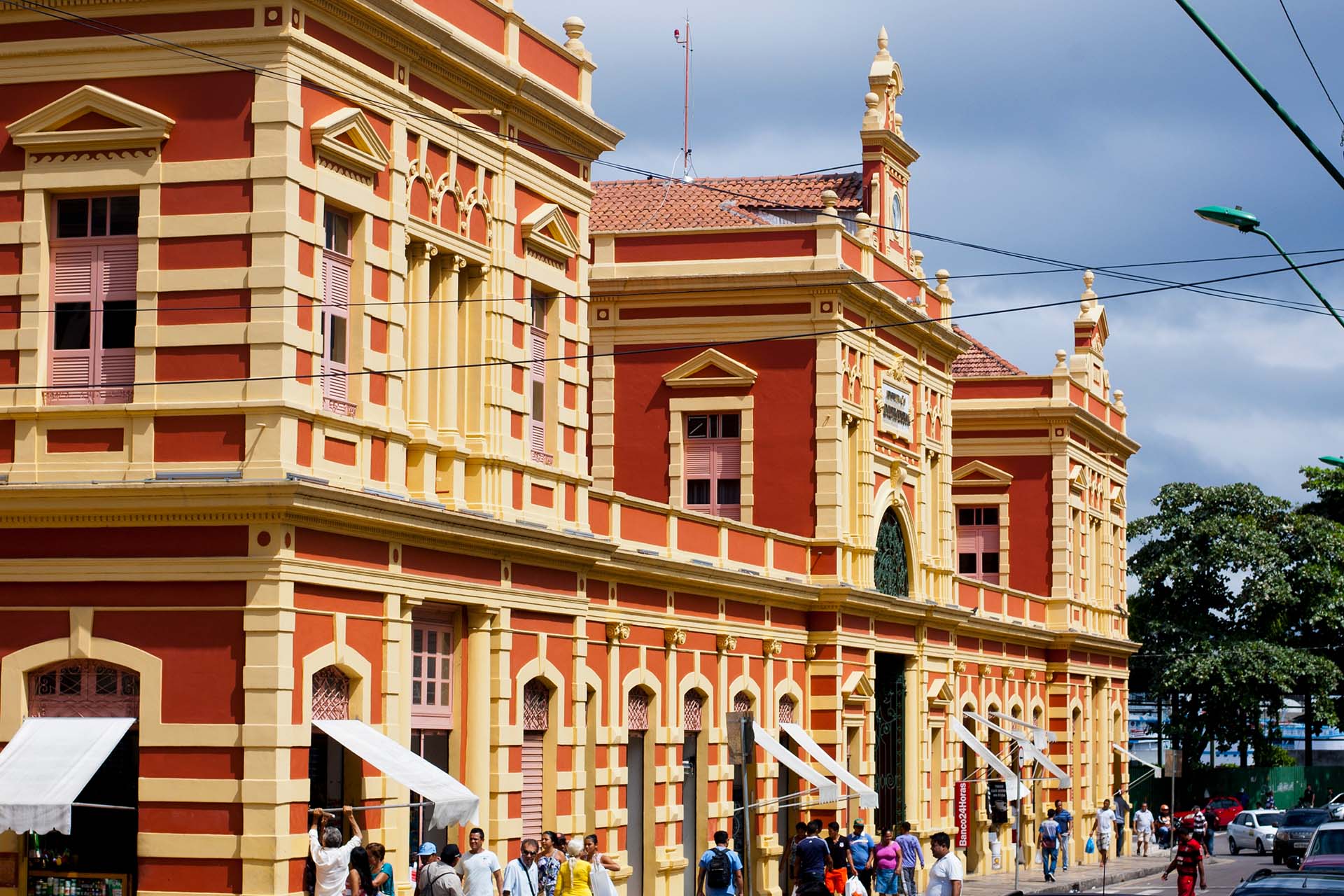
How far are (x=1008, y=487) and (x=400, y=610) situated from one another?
34.5 metres

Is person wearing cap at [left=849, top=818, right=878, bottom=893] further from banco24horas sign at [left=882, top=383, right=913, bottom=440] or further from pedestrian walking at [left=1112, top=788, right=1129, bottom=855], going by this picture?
pedestrian walking at [left=1112, top=788, right=1129, bottom=855]

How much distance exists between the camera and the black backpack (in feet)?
88.8

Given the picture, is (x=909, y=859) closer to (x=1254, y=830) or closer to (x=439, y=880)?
(x=439, y=880)

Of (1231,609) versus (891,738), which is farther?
(1231,609)

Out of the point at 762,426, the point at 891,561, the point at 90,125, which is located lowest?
the point at 891,561

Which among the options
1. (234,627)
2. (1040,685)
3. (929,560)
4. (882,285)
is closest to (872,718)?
(929,560)

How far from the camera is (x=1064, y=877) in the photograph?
5006 cm

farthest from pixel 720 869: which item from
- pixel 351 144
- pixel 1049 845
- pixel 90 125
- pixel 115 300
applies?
pixel 1049 845

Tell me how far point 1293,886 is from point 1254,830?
168 feet

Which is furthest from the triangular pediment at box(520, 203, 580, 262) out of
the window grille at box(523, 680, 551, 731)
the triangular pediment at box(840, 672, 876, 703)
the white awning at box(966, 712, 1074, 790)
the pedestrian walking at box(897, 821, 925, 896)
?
the white awning at box(966, 712, 1074, 790)

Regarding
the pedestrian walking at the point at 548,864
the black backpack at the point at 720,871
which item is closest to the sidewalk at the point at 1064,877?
the black backpack at the point at 720,871

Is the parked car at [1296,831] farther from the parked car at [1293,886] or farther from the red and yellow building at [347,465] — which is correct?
the parked car at [1293,886]

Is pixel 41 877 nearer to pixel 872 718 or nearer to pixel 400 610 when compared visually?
pixel 400 610

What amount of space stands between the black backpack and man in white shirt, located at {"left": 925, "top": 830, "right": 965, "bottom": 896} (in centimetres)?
283
